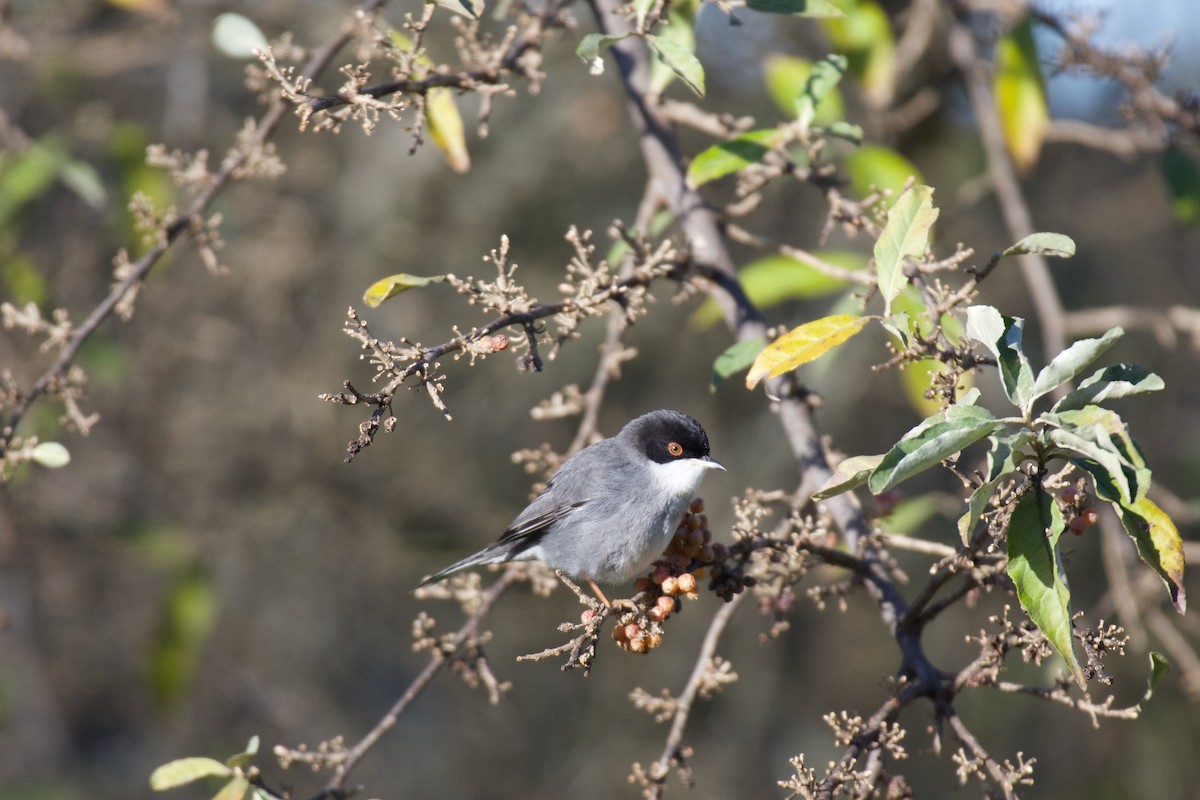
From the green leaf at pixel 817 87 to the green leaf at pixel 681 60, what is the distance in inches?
22.9

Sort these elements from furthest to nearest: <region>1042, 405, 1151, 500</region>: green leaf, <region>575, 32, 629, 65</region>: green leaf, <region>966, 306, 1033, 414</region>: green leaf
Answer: <region>575, 32, 629, 65</region>: green leaf
<region>966, 306, 1033, 414</region>: green leaf
<region>1042, 405, 1151, 500</region>: green leaf

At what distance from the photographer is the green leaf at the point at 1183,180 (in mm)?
3658

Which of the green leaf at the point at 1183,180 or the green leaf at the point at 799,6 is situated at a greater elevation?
the green leaf at the point at 799,6

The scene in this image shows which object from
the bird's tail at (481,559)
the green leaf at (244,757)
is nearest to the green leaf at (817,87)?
the bird's tail at (481,559)

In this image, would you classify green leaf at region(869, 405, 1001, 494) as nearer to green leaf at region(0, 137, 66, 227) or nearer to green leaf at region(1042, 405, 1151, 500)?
green leaf at region(1042, 405, 1151, 500)

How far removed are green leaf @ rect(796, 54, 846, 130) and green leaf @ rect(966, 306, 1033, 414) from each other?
3.60 feet

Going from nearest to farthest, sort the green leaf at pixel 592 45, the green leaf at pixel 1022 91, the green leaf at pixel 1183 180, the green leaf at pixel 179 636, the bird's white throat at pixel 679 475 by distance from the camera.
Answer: the green leaf at pixel 592 45
the bird's white throat at pixel 679 475
the green leaf at pixel 1183 180
the green leaf at pixel 1022 91
the green leaf at pixel 179 636

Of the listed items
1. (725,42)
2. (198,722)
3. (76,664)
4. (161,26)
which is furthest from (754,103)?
(76,664)

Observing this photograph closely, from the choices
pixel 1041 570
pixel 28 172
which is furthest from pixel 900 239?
pixel 28 172

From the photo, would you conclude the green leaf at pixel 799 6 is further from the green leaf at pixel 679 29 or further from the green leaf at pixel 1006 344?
the green leaf at pixel 1006 344

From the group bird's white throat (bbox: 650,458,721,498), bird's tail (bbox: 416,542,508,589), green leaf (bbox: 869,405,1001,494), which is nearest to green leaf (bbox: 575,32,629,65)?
green leaf (bbox: 869,405,1001,494)

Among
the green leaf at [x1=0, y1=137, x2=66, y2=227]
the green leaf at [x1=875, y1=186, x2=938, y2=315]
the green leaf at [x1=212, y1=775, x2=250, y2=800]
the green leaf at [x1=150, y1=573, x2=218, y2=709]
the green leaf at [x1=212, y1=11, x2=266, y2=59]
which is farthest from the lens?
the green leaf at [x1=150, y1=573, x2=218, y2=709]

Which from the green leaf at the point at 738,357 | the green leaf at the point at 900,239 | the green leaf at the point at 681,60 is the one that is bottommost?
the green leaf at the point at 738,357

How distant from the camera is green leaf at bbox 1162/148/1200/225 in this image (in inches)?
144
